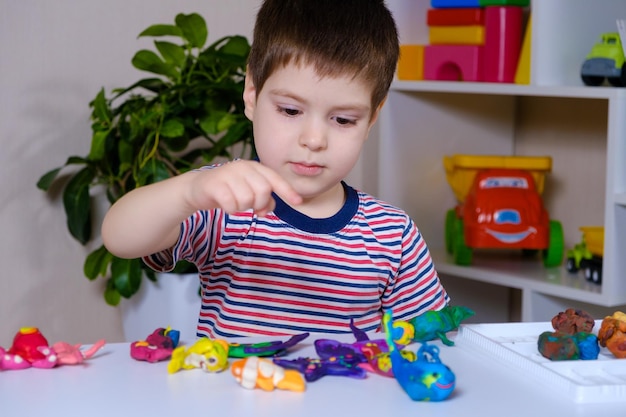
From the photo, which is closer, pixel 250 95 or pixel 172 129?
pixel 250 95

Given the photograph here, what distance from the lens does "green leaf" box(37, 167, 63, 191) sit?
1784mm

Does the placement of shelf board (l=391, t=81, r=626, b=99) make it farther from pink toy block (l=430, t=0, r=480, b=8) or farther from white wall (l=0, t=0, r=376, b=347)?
white wall (l=0, t=0, r=376, b=347)

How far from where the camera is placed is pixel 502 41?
1.81 metres

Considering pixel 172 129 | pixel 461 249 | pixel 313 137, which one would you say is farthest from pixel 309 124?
pixel 461 249

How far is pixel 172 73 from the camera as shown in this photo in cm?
175

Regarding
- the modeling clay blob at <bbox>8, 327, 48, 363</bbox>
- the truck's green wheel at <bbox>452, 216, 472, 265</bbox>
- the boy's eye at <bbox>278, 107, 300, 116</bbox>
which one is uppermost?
the boy's eye at <bbox>278, 107, 300, 116</bbox>

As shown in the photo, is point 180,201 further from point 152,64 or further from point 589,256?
point 589,256

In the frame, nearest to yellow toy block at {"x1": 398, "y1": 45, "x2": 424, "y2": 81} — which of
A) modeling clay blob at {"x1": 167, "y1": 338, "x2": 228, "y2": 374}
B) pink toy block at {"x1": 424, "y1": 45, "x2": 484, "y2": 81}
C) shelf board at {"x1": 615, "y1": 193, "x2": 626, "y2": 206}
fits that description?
pink toy block at {"x1": 424, "y1": 45, "x2": 484, "y2": 81}

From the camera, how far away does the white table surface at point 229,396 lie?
63cm

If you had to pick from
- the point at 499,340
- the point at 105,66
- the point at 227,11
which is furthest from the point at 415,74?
the point at 499,340

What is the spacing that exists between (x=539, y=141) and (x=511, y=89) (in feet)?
1.59

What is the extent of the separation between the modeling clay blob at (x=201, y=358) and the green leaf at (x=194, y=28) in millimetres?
1108

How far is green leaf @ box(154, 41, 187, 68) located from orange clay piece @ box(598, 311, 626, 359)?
1.15m

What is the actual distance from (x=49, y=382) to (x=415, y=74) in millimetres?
1416
